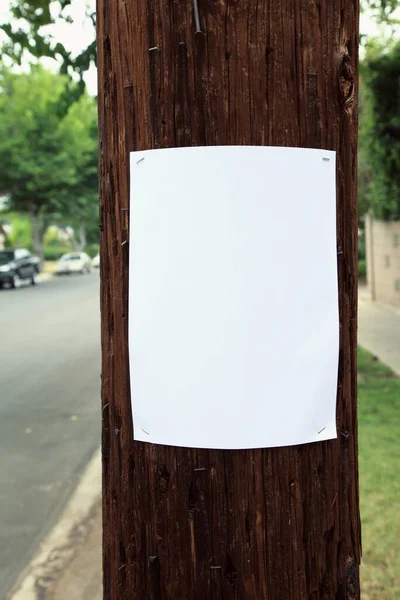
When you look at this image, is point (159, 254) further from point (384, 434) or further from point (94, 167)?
point (94, 167)

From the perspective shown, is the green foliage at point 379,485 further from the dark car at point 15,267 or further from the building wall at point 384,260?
the dark car at point 15,267

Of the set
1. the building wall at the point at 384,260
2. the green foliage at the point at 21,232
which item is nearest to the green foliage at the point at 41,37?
the building wall at the point at 384,260

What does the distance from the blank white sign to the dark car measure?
31008 millimetres

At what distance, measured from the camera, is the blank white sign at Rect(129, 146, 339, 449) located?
1.63m

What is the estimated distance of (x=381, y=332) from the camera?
1391 cm

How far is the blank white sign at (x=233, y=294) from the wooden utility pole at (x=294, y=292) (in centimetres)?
4

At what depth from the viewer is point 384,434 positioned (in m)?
6.88

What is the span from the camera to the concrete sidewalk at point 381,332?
11.3 meters

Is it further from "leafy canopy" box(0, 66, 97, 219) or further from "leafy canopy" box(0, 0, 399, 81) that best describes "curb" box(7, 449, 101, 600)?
"leafy canopy" box(0, 66, 97, 219)

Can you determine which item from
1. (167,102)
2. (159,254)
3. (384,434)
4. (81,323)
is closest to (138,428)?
(159,254)

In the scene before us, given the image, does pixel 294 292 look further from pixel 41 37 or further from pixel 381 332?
pixel 381 332

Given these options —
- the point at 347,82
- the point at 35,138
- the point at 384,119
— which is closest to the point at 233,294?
the point at 347,82

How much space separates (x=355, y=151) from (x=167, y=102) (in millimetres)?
462

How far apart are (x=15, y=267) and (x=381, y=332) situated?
2235 centimetres
